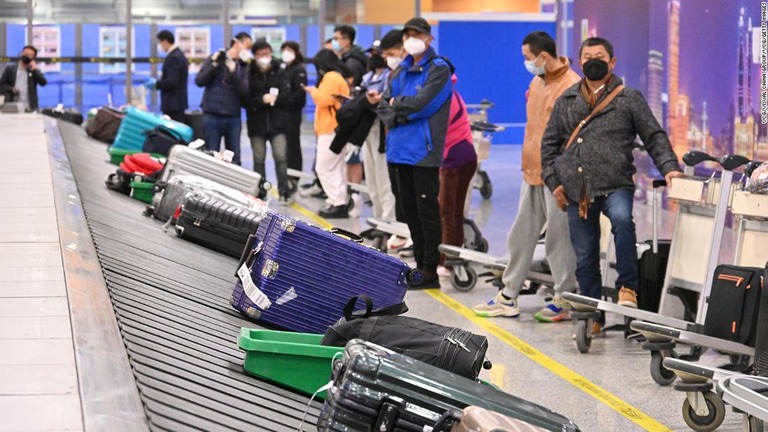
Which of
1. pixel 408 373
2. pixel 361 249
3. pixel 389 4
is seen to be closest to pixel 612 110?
pixel 361 249

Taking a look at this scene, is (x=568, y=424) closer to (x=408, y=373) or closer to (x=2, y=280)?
(x=408, y=373)

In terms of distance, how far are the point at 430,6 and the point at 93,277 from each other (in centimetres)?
1965

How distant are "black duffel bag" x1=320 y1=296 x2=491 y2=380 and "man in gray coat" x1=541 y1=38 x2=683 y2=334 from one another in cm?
234

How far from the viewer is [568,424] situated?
3.65 m

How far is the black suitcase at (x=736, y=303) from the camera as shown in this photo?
18.0 ft

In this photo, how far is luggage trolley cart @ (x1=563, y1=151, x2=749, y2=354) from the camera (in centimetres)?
611

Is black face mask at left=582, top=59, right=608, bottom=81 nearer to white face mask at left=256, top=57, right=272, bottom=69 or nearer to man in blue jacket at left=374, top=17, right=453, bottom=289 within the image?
man in blue jacket at left=374, top=17, right=453, bottom=289

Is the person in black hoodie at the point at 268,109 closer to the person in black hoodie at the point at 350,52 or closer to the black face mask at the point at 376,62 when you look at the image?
the person in black hoodie at the point at 350,52

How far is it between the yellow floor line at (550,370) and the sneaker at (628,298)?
21.6 inches

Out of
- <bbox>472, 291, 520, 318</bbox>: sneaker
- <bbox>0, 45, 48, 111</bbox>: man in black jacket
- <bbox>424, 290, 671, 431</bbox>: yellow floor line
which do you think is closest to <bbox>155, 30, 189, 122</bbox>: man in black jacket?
<bbox>0, 45, 48, 111</bbox>: man in black jacket

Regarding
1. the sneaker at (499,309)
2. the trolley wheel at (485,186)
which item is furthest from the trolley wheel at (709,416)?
the trolley wheel at (485,186)

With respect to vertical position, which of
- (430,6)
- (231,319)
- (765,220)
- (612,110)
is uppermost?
(430,6)

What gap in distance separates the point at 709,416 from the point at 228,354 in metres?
1.96

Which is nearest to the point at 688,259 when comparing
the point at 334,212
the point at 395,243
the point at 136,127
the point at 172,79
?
the point at 395,243
